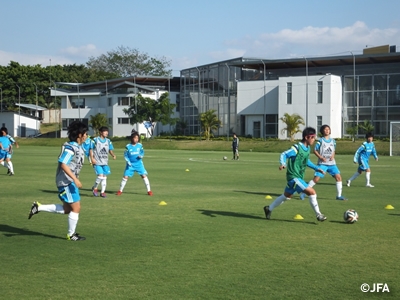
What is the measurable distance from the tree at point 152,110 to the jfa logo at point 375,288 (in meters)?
69.1

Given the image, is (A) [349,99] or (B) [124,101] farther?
(B) [124,101]

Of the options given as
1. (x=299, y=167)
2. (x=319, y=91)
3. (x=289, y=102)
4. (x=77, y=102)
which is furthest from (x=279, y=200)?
(x=77, y=102)

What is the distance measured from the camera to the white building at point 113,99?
87.4 metres

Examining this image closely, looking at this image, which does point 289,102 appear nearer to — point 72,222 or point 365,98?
point 365,98

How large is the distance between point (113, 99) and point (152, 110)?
14.9 metres

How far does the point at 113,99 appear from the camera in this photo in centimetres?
8869

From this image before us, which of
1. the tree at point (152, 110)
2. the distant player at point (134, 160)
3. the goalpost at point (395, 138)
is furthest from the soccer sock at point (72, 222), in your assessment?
the tree at point (152, 110)

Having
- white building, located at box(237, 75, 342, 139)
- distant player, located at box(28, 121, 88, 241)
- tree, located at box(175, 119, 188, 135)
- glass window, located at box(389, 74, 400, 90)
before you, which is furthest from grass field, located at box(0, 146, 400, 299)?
Result: tree, located at box(175, 119, 188, 135)

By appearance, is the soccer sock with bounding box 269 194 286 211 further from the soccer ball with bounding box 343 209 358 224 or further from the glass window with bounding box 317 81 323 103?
the glass window with bounding box 317 81 323 103

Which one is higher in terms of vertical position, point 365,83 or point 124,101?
point 365,83

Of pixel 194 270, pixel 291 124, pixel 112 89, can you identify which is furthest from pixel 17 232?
pixel 112 89

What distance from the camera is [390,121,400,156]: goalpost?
48.2 meters

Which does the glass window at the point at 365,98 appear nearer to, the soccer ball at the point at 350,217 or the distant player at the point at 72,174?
the soccer ball at the point at 350,217

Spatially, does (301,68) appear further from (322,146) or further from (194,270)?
(194,270)
